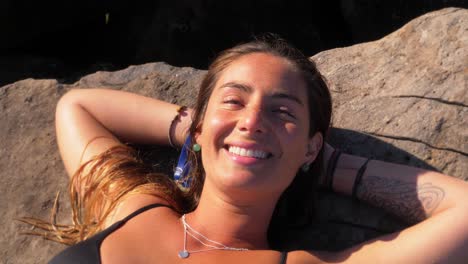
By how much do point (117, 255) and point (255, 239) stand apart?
453mm

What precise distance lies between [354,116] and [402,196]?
52cm

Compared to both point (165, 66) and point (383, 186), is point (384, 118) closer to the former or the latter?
point (383, 186)

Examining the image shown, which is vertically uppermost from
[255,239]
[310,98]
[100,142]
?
[310,98]

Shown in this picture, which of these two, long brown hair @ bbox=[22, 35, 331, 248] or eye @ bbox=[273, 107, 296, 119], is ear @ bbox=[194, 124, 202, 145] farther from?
eye @ bbox=[273, 107, 296, 119]

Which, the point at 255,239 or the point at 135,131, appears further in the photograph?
the point at 135,131

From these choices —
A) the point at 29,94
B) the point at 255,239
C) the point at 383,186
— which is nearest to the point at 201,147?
the point at 255,239

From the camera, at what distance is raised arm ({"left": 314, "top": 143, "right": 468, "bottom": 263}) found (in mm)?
2229

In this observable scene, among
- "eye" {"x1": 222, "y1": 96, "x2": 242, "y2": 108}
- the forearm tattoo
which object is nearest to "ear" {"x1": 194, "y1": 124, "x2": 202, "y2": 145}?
"eye" {"x1": 222, "y1": 96, "x2": 242, "y2": 108}

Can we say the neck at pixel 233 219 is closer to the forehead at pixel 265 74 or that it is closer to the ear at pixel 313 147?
the ear at pixel 313 147

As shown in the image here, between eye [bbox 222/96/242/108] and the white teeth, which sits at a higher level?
eye [bbox 222/96/242/108]

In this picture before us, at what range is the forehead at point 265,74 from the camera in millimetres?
2367

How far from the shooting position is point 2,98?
3.21m

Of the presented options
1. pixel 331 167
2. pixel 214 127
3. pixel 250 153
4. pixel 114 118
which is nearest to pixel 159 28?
pixel 114 118

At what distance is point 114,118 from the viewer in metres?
2.77
